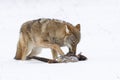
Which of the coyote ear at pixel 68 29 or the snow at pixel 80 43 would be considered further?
the coyote ear at pixel 68 29

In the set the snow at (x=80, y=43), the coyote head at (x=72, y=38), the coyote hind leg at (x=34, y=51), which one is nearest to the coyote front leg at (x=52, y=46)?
the coyote head at (x=72, y=38)

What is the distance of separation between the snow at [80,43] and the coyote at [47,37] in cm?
43

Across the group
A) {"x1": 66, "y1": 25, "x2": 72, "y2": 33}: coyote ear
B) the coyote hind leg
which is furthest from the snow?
{"x1": 66, "y1": 25, "x2": 72, "y2": 33}: coyote ear

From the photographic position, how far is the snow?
816cm

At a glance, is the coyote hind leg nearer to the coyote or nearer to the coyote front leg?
the coyote

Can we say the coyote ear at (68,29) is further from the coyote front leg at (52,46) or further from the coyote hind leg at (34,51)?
the coyote hind leg at (34,51)

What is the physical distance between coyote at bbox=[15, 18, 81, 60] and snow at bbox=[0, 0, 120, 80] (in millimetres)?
426

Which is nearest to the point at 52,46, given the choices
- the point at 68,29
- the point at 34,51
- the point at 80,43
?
the point at 68,29

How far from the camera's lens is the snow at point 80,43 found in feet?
26.8

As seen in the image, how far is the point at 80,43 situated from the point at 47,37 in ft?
11.5

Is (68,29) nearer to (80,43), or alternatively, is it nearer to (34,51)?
(34,51)

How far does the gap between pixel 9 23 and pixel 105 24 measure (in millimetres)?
3393

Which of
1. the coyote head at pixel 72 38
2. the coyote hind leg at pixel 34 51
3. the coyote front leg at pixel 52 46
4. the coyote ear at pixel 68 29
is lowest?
the coyote hind leg at pixel 34 51

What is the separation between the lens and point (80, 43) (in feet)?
45.2
